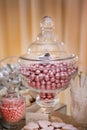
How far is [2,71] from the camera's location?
1087 mm

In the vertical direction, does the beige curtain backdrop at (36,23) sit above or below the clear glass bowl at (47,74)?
above

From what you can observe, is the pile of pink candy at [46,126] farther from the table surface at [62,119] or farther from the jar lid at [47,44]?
the jar lid at [47,44]

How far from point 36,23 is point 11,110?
3.00 feet

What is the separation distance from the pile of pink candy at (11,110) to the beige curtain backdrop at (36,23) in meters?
0.69

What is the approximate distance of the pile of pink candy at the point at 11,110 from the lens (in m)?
0.91

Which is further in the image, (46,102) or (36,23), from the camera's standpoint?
(36,23)

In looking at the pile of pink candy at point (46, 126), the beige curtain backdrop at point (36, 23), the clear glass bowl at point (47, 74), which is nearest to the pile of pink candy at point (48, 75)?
the clear glass bowl at point (47, 74)

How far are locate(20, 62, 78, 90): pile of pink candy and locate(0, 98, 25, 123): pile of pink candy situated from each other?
98 millimetres

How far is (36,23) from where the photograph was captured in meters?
1.68

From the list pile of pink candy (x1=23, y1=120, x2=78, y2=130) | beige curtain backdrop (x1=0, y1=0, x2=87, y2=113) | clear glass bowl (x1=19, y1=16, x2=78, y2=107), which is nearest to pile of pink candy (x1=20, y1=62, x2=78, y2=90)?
clear glass bowl (x1=19, y1=16, x2=78, y2=107)

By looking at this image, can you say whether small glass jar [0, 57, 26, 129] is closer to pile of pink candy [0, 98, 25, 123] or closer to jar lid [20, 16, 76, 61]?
pile of pink candy [0, 98, 25, 123]

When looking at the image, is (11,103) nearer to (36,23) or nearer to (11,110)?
(11,110)

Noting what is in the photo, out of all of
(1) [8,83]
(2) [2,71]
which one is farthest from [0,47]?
(1) [8,83]

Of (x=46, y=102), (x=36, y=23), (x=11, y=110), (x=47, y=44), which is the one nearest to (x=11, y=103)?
(x=11, y=110)
